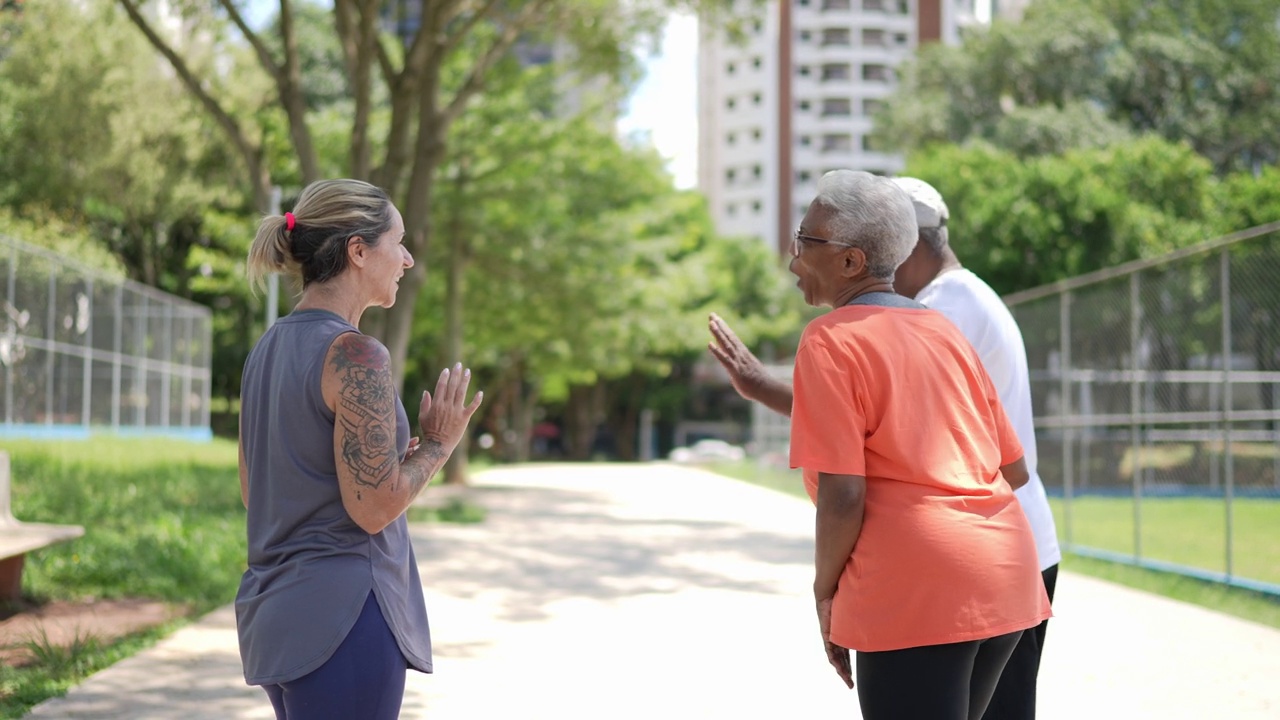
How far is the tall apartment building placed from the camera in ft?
293

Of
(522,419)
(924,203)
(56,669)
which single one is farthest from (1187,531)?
Result: (522,419)

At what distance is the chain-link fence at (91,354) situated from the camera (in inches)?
850

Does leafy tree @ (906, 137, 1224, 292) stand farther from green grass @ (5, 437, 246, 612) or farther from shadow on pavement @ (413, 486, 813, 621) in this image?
green grass @ (5, 437, 246, 612)

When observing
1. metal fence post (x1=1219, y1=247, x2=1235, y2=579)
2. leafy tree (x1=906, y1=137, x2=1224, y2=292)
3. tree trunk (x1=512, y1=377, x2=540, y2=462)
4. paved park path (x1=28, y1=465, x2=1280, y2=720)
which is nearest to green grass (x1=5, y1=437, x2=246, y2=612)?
paved park path (x1=28, y1=465, x2=1280, y2=720)

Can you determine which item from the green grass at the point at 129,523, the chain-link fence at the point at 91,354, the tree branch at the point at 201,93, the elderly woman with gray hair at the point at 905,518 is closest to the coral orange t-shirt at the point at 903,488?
the elderly woman with gray hair at the point at 905,518

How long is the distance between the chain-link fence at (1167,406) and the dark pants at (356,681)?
37.7 ft

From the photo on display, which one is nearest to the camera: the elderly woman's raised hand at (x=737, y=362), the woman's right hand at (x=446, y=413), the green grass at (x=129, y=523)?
the woman's right hand at (x=446, y=413)

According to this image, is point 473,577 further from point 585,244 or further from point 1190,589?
point 585,244

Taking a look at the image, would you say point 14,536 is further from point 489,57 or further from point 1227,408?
point 489,57

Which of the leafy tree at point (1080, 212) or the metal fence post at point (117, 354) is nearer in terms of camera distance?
the metal fence post at point (117, 354)

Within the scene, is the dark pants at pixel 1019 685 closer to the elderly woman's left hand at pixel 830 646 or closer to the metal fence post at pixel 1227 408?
the elderly woman's left hand at pixel 830 646

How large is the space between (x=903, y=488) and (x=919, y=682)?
384 mm

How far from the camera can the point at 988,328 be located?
12.5ft

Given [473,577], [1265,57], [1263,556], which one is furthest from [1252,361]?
[1265,57]
